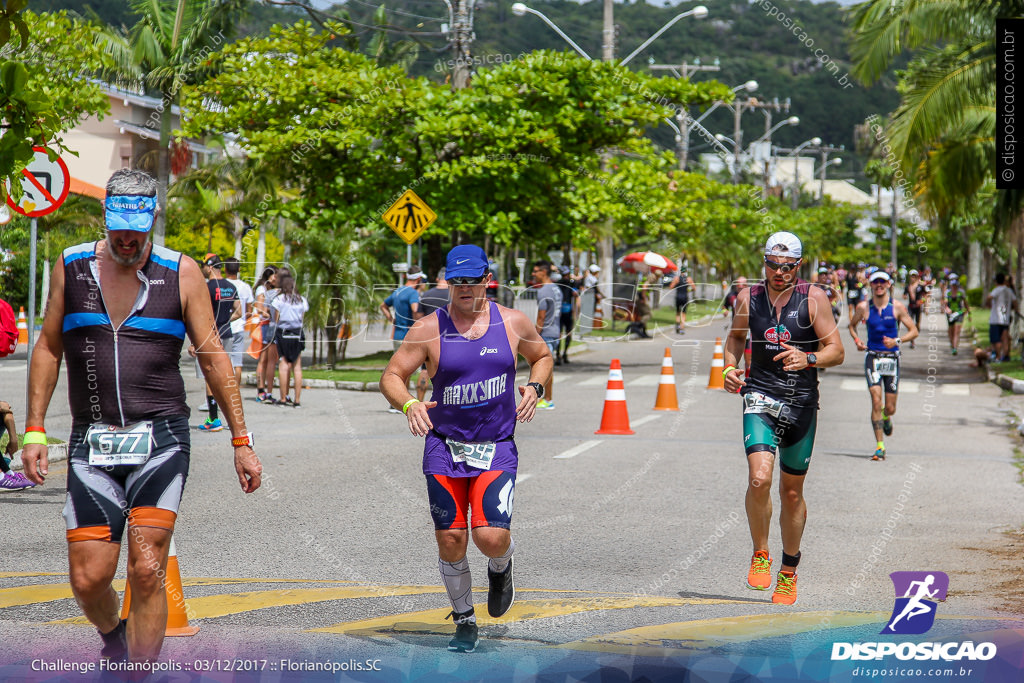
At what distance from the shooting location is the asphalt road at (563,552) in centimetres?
524

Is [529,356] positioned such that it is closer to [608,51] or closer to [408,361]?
[408,361]

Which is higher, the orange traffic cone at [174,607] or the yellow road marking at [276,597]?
the orange traffic cone at [174,607]

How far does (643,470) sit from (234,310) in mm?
5854

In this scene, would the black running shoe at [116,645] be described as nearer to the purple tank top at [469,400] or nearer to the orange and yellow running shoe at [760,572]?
the purple tank top at [469,400]

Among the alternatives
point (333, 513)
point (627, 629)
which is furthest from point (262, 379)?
point (627, 629)

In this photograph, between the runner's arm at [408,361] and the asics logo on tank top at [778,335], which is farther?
the asics logo on tank top at [778,335]

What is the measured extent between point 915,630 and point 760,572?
1.52 meters

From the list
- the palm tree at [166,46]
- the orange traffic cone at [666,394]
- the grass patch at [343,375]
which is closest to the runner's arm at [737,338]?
the orange traffic cone at [666,394]

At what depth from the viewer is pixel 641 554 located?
26.1 feet

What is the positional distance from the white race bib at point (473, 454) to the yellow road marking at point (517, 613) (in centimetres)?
80

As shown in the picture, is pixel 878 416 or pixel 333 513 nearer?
pixel 333 513

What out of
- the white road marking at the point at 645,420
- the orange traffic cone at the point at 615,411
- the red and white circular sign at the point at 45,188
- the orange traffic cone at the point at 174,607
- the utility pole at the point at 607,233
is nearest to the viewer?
the orange traffic cone at the point at 174,607

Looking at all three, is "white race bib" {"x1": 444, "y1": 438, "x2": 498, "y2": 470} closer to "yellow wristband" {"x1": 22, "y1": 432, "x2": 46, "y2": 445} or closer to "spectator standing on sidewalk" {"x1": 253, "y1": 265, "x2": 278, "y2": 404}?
"yellow wristband" {"x1": 22, "y1": 432, "x2": 46, "y2": 445}

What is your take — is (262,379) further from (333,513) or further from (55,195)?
(333,513)
